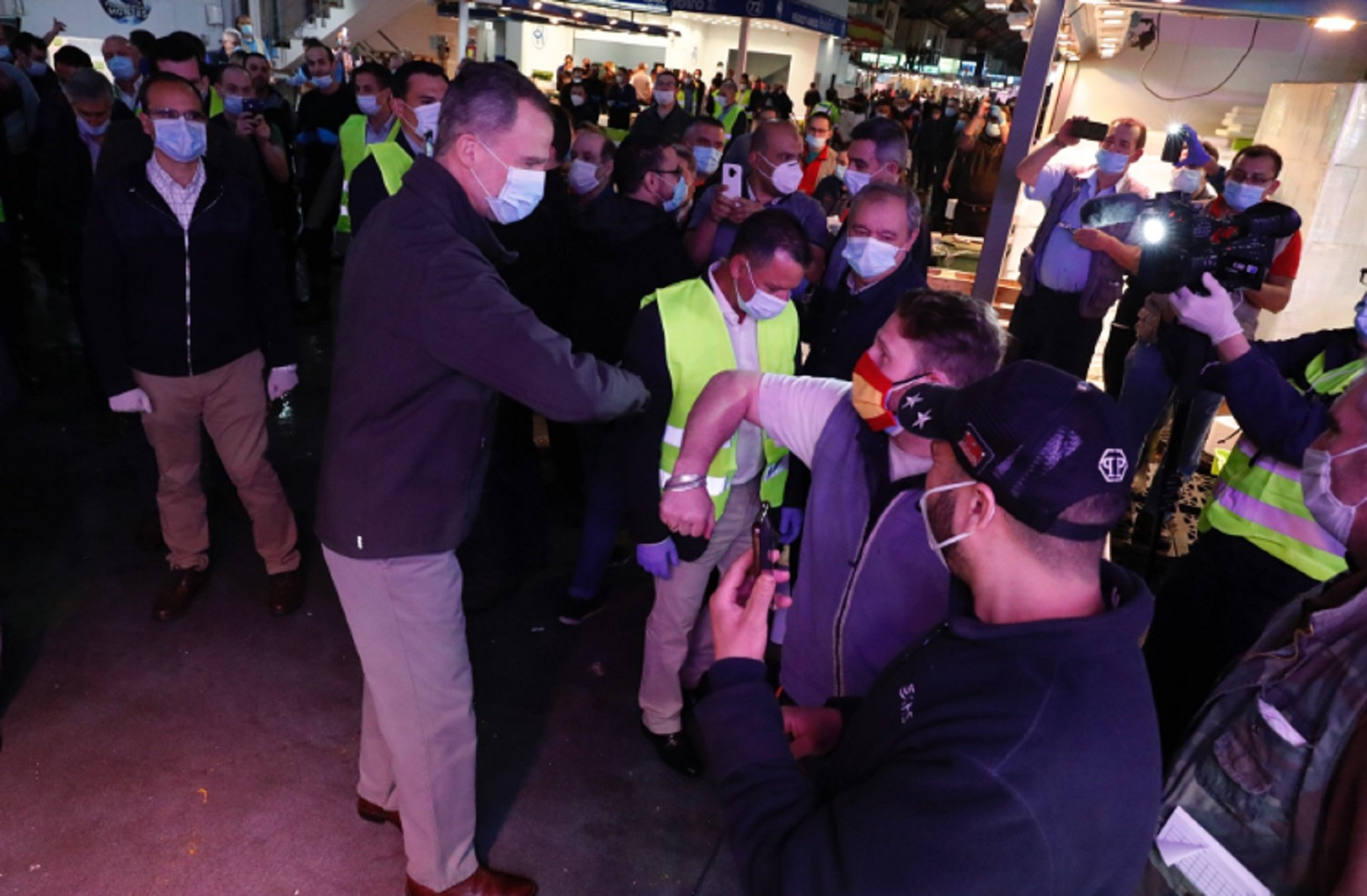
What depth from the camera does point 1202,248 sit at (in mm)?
2977

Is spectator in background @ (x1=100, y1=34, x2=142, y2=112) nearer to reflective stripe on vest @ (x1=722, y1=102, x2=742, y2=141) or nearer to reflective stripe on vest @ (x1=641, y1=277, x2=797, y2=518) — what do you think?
reflective stripe on vest @ (x1=641, y1=277, x2=797, y2=518)

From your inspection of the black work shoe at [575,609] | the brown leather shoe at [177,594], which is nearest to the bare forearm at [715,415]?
the black work shoe at [575,609]

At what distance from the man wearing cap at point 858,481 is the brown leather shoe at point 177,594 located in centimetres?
241

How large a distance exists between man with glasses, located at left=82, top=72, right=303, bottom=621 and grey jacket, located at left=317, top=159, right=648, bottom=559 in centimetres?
160

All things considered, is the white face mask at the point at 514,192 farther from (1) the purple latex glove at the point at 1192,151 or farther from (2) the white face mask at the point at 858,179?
(1) the purple latex glove at the point at 1192,151

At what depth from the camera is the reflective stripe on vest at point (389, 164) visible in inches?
148

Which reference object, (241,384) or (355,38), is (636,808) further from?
(355,38)

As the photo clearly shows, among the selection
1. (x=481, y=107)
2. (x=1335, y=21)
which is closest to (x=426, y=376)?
(x=481, y=107)

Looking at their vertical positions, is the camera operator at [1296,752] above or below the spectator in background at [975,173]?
below

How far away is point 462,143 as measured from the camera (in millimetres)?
2074

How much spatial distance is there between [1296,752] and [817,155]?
6842 millimetres

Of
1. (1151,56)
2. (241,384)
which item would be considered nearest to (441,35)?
(1151,56)

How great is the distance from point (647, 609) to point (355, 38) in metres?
20.9

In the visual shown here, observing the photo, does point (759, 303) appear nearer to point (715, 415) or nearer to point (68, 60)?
point (715, 415)
